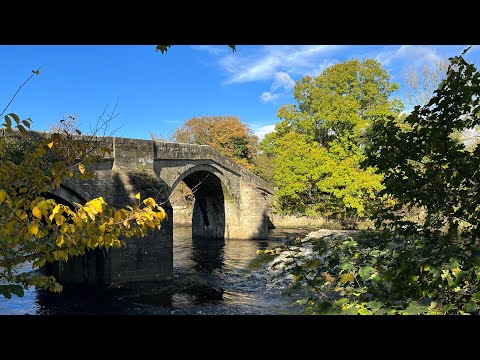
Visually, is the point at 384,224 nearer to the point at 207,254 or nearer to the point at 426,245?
the point at 426,245

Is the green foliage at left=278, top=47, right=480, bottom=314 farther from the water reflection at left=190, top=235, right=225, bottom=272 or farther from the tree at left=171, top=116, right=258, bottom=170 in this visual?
the tree at left=171, top=116, right=258, bottom=170

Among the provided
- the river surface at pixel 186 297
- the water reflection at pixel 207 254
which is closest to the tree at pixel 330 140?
the water reflection at pixel 207 254

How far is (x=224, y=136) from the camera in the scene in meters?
39.2

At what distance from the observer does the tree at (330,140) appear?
2453 centimetres

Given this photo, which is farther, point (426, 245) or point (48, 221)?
point (48, 221)

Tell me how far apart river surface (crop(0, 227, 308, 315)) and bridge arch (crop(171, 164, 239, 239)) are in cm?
666

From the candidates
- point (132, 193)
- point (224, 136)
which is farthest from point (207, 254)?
point (224, 136)

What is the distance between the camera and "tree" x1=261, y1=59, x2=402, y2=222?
2453 centimetres

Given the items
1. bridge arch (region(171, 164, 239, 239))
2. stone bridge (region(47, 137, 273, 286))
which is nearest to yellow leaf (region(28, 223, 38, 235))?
stone bridge (region(47, 137, 273, 286))

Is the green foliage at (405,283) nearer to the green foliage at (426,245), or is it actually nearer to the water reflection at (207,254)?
the green foliage at (426,245)

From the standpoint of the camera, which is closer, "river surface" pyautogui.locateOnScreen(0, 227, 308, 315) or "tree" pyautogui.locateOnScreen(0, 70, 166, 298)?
"tree" pyautogui.locateOnScreen(0, 70, 166, 298)

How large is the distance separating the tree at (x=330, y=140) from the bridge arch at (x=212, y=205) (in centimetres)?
396

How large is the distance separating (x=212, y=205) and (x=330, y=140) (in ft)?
29.9
